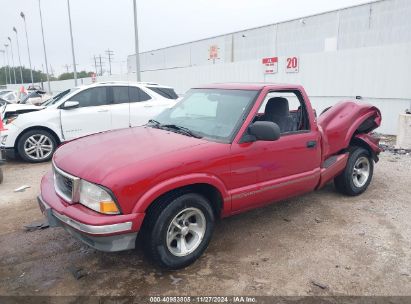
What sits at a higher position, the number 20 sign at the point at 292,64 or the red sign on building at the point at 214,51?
the red sign on building at the point at 214,51

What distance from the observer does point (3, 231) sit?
172 inches

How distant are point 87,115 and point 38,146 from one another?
4.07ft

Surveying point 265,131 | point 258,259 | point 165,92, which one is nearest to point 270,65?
point 165,92

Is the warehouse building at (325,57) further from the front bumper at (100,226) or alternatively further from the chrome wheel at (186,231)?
the front bumper at (100,226)

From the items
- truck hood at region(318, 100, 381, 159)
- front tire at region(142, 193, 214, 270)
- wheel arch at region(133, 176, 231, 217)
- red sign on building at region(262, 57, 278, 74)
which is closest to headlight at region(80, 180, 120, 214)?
wheel arch at region(133, 176, 231, 217)

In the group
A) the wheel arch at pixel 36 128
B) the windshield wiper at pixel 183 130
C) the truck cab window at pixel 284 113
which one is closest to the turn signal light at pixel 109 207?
the windshield wiper at pixel 183 130

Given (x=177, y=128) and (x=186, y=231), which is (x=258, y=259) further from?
(x=177, y=128)

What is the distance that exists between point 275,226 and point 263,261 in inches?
35.6

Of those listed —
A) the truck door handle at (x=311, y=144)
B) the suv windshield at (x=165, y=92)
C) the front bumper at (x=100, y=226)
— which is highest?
the suv windshield at (x=165, y=92)

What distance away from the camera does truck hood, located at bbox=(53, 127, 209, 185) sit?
3078 mm

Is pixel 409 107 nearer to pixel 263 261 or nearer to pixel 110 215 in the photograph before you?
pixel 263 261

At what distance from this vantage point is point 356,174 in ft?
18.4

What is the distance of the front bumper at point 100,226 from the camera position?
2.91 m

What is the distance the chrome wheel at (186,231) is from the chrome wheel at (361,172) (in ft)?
10.2
